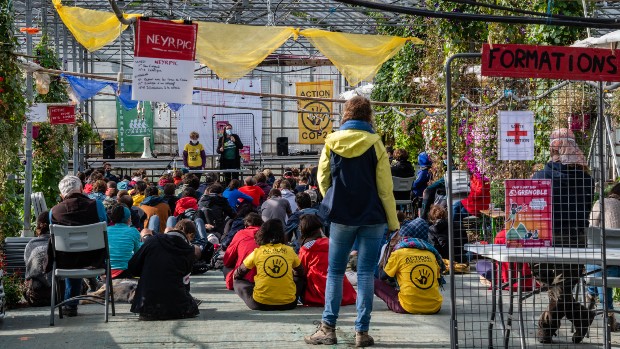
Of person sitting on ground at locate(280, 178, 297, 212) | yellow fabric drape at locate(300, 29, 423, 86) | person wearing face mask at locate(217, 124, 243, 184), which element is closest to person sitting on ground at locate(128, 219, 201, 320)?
yellow fabric drape at locate(300, 29, 423, 86)

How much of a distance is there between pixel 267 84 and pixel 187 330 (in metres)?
29.5

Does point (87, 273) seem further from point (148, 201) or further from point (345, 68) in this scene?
point (148, 201)

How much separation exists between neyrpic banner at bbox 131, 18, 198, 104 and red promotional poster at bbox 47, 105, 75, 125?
7.76 metres

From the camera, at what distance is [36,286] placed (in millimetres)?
9508

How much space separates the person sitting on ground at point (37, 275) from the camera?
9422 mm

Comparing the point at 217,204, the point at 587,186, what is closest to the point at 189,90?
the point at 587,186

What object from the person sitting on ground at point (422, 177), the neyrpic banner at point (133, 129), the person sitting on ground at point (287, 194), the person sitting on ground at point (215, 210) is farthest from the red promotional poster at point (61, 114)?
the neyrpic banner at point (133, 129)

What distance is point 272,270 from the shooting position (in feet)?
29.5

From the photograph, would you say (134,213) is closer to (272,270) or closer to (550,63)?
(272,270)

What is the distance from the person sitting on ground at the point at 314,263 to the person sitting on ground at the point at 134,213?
3703 mm

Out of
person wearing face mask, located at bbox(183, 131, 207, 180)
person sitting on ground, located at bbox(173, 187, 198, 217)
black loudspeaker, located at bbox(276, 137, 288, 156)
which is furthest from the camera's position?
black loudspeaker, located at bbox(276, 137, 288, 156)

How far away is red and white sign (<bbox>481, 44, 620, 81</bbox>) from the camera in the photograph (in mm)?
6250

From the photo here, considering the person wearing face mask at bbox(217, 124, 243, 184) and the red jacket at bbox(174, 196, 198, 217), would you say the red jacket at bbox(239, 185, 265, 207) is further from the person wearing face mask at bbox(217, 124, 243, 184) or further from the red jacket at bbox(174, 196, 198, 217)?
the person wearing face mask at bbox(217, 124, 243, 184)

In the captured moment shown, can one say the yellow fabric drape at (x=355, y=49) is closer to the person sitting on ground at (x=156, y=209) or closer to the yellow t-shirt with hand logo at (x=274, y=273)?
the yellow t-shirt with hand logo at (x=274, y=273)
